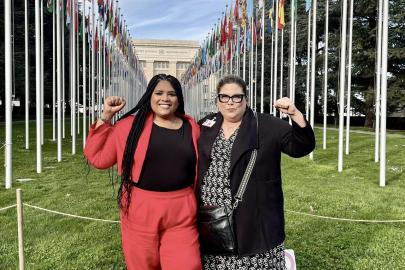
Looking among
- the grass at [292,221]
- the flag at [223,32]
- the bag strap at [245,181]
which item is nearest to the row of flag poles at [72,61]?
the grass at [292,221]

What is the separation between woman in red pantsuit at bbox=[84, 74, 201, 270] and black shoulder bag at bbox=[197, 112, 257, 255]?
7 centimetres

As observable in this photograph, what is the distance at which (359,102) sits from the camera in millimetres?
35031

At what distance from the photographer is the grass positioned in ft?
16.7

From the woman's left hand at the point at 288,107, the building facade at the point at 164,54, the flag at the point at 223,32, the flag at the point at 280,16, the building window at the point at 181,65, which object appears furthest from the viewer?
the building window at the point at 181,65

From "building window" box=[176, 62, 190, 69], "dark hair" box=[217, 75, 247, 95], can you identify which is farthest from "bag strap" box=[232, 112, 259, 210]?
"building window" box=[176, 62, 190, 69]

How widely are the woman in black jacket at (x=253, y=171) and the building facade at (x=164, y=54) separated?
3547 inches

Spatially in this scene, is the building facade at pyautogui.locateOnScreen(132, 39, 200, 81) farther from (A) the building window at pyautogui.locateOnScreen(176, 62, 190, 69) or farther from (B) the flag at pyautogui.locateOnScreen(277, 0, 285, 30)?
(B) the flag at pyautogui.locateOnScreen(277, 0, 285, 30)

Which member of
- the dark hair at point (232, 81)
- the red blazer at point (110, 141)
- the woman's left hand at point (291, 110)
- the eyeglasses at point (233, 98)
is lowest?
the red blazer at point (110, 141)

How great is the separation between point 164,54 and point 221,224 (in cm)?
9251

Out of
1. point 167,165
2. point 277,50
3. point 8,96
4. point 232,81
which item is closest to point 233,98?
point 232,81

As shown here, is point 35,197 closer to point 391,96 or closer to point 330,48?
point 391,96

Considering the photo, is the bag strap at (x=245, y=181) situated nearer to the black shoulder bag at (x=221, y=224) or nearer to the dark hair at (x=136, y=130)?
the black shoulder bag at (x=221, y=224)

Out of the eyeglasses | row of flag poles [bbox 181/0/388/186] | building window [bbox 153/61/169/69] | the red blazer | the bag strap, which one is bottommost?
the bag strap

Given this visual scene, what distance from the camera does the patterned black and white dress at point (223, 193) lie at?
2.79 m
